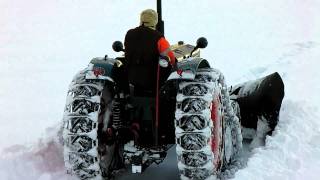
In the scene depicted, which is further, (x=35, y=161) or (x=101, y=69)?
(x=35, y=161)

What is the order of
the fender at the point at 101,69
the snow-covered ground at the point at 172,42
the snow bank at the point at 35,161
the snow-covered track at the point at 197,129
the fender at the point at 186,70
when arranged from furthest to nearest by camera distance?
the snow-covered ground at the point at 172,42, the snow bank at the point at 35,161, the fender at the point at 101,69, the fender at the point at 186,70, the snow-covered track at the point at 197,129

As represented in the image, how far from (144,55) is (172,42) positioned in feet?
39.8

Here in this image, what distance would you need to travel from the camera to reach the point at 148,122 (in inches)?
256

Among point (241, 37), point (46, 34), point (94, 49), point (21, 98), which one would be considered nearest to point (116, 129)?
point (21, 98)

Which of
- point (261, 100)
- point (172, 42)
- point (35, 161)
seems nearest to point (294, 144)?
point (261, 100)

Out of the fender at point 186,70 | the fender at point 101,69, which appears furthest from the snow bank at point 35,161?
the fender at point 186,70

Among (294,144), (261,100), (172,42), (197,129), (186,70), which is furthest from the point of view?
(172,42)

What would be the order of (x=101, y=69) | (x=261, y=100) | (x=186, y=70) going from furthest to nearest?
(x=261, y=100) < (x=101, y=69) < (x=186, y=70)

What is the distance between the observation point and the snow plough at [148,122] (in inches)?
226

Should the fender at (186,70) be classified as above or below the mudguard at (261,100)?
above

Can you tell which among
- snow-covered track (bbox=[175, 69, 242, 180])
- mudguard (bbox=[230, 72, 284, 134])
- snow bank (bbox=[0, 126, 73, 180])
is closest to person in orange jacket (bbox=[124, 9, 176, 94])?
snow-covered track (bbox=[175, 69, 242, 180])

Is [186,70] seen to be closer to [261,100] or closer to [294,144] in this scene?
[294,144]

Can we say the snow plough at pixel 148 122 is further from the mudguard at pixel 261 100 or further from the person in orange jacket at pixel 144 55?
the mudguard at pixel 261 100

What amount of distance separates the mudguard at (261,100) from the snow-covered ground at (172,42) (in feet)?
0.89
